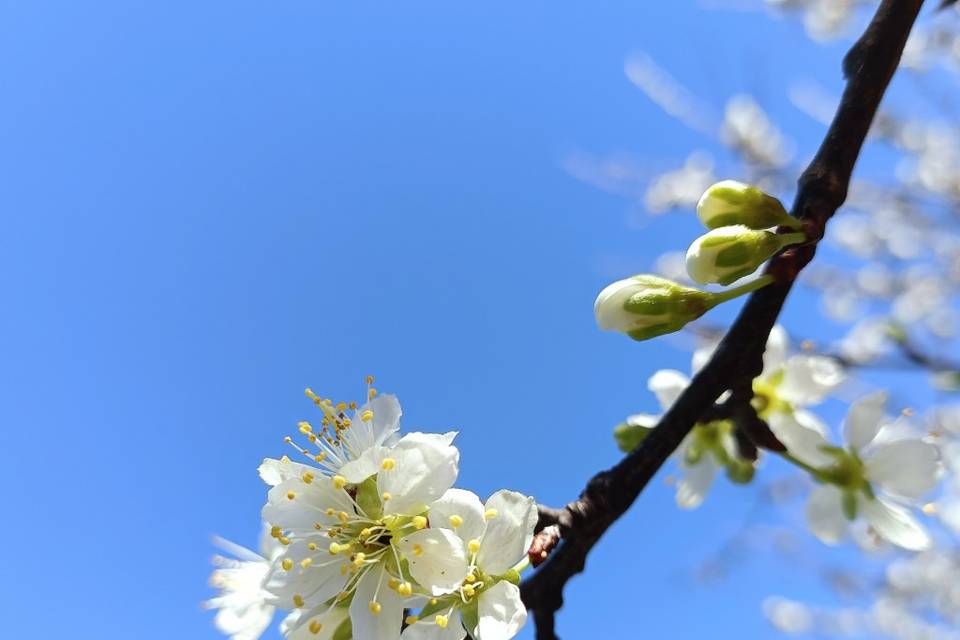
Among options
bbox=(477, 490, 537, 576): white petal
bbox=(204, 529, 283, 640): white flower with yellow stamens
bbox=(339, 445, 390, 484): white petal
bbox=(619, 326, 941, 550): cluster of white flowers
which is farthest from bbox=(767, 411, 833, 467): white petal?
bbox=(204, 529, 283, 640): white flower with yellow stamens

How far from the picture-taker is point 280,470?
92 cm

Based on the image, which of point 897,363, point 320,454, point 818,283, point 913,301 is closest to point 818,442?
point 320,454

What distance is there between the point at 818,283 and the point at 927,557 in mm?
2682

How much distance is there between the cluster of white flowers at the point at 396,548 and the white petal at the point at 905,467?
0.74 metres

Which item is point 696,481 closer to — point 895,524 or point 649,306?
point 895,524

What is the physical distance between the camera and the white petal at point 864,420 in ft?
4.15

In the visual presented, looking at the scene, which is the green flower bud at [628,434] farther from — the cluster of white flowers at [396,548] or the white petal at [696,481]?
the cluster of white flowers at [396,548]

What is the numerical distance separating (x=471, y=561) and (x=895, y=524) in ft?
2.69

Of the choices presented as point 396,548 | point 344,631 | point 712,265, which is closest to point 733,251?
point 712,265

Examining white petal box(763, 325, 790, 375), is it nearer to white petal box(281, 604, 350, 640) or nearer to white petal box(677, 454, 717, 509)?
white petal box(677, 454, 717, 509)

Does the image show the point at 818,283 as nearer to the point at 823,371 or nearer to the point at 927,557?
the point at 927,557

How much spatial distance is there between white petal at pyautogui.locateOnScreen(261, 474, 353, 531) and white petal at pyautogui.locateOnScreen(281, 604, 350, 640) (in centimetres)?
10

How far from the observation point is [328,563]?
0.89 meters

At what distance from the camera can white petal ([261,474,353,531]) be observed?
0.90m
